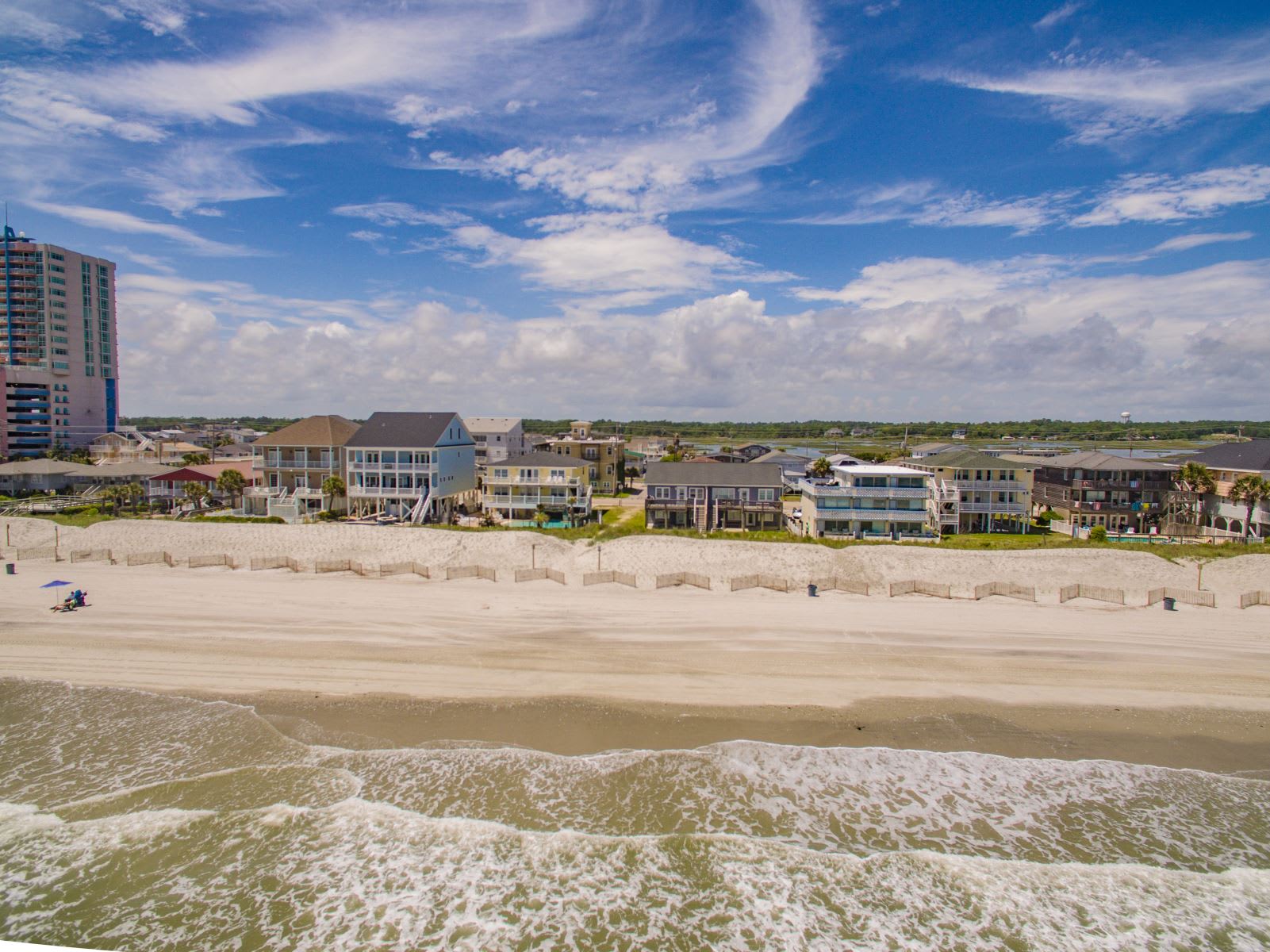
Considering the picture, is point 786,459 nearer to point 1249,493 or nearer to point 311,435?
point 1249,493

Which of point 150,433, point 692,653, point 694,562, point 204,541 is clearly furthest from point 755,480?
point 150,433

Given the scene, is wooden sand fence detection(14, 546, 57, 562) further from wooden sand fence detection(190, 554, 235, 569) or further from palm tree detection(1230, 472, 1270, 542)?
palm tree detection(1230, 472, 1270, 542)

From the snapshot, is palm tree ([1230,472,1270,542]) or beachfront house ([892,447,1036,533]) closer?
palm tree ([1230,472,1270,542])

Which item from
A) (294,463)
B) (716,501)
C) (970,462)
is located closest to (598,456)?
(716,501)

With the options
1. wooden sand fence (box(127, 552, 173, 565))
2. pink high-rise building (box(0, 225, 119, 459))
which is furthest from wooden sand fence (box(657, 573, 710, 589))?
pink high-rise building (box(0, 225, 119, 459))

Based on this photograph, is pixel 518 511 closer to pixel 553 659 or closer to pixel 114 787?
pixel 553 659

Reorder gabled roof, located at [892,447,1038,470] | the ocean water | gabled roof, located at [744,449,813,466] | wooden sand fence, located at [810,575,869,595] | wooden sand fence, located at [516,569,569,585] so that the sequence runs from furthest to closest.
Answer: gabled roof, located at [744,449,813,466]
gabled roof, located at [892,447,1038,470]
wooden sand fence, located at [516,569,569,585]
wooden sand fence, located at [810,575,869,595]
the ocean water
